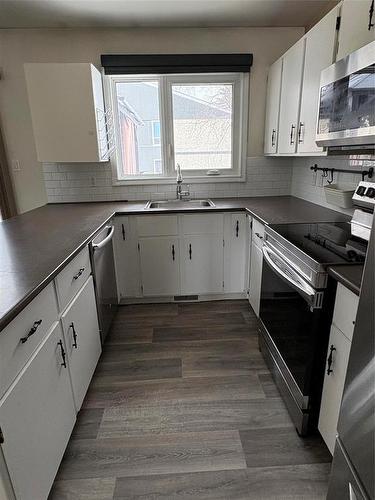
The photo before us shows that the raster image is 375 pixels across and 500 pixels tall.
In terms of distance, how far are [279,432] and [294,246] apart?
0.95m

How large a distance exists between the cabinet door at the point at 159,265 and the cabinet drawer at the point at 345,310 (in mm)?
1716

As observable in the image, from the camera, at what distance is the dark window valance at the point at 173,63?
2791 millimetres

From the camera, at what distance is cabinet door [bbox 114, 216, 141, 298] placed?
8.87 feet

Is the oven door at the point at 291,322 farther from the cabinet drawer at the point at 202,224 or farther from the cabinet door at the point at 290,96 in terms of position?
the cabinet door at the point at 290,96

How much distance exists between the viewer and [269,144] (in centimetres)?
294

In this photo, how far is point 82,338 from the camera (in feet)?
5.54

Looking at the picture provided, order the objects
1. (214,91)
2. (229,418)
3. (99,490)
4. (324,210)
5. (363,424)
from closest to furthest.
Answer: (363,424) < (99,490) < (229,418) < (324,210) < (214,91)

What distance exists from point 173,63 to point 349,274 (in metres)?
2.60

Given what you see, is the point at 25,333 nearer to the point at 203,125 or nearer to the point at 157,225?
the point at 157,225

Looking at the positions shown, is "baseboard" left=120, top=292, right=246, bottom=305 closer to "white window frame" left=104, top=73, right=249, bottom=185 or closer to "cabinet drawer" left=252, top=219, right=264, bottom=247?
"cabinet drawer" left=252, top=219, right=264, bottom=247

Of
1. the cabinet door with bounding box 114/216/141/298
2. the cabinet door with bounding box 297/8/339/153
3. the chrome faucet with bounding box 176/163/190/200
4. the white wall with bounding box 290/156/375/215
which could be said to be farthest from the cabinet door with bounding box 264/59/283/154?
the cabinet door with bounding box 114/216/141/298

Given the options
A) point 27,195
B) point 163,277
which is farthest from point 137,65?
point 163,277

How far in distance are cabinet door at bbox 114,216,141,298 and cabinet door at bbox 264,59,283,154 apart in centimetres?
150

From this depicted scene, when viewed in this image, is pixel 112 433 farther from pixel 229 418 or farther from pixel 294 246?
pixel 294 246
